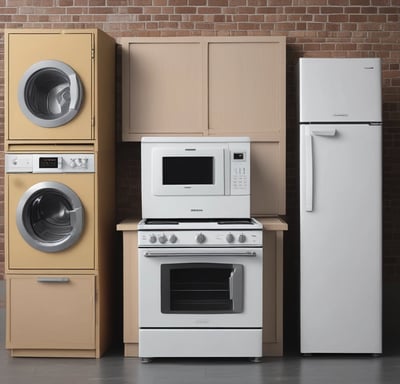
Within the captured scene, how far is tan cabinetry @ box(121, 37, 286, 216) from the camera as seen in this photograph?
17.1ft

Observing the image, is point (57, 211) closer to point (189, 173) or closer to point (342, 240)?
point (189, 173)

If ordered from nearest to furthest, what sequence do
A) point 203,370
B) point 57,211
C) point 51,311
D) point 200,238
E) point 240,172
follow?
point 203,370, point 200,238, point 51,311, point 57,211, point 240,172

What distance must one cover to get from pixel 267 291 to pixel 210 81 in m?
1.56

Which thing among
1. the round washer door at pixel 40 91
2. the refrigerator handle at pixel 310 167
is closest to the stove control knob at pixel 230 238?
the refrigerator handle at pixel 310 167

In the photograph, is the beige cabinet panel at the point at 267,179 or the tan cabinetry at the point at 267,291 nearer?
the tan cabinetry at the point at 267,291

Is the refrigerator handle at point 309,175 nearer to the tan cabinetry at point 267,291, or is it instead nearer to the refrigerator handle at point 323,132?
the refrigerator handle at point 323,132

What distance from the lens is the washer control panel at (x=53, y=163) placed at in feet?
15.6

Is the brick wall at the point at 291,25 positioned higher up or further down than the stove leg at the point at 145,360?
higher up

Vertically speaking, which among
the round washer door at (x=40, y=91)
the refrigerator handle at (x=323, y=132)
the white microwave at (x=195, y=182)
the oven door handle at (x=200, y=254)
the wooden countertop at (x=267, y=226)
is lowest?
the oven door handle at (x=200, y=254)

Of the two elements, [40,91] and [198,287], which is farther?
[40,91]

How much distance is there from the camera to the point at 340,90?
481cm

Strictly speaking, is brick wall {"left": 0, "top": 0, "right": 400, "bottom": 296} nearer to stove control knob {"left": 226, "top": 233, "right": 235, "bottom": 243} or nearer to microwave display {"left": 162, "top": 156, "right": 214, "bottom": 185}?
microwave display {"left": 162, "top": 156, "right": 214, "bottom": 185}

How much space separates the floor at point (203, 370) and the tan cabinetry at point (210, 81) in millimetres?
1540

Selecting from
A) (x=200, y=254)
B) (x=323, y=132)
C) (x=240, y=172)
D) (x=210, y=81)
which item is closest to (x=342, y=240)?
(x=323, y=132)
